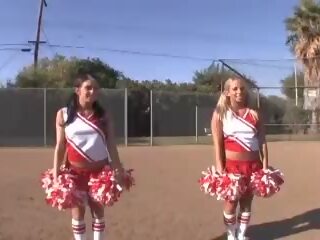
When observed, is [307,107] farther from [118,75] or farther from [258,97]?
[118,75]

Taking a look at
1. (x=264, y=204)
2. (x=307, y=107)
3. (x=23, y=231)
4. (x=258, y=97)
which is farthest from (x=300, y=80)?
(x=23, y=231)

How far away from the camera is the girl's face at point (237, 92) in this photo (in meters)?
5.92

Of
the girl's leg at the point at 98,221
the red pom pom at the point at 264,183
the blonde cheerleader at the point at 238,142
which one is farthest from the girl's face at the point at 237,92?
the girl's leg at the point at 98,221

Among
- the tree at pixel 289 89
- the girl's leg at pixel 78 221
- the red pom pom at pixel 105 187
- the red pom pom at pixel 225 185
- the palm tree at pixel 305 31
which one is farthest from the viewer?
the palm tree at pixel 305 31

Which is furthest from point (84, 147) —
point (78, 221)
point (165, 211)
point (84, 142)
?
point (165, 211)

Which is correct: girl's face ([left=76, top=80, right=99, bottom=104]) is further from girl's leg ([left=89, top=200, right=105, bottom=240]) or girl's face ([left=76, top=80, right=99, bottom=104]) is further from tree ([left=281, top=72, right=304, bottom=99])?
tree ([left=281, top=72, right=304, bottom=99])

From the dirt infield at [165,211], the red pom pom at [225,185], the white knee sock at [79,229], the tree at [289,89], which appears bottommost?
the dirt infield at [165,211]

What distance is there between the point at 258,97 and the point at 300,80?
733 cm

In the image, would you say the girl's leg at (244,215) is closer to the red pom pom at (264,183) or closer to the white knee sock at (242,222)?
the white knee sock at (242,222)

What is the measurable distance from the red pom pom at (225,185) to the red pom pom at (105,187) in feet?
3.27

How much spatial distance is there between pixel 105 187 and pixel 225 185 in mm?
1188

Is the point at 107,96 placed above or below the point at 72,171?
above

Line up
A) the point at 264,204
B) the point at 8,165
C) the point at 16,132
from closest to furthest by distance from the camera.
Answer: the point at 264,204 < the point at 8,165 < the point at 16,132

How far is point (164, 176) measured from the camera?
11336mm
